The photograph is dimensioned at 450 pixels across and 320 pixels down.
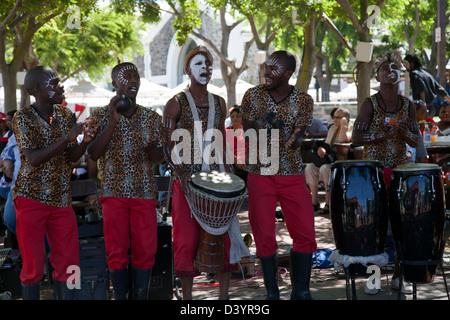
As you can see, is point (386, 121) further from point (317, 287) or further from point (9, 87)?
point (9, 87)

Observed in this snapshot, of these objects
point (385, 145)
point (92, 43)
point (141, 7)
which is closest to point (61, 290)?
point (385, 145)

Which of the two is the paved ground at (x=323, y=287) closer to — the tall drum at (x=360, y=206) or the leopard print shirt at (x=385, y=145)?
the tall drum at (x=360, y=206)

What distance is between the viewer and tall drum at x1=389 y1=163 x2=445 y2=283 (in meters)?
4.59

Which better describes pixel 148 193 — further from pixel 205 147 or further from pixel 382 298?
pixel 382 298

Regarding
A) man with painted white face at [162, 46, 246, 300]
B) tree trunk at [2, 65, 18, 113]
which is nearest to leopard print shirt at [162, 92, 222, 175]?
man with painted white face at [162, 46, 246, 300]

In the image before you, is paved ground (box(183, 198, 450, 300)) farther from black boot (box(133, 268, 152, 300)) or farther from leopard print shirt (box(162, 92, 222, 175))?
leopard print shirt (box(162, 92, 222, 175))

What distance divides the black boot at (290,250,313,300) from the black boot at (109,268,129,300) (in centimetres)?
142

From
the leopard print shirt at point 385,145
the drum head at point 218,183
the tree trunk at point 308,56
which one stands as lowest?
the drum head at point 218,183

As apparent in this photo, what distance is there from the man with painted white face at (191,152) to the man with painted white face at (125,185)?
19cm

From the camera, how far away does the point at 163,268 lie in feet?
17.5

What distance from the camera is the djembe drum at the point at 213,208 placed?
14.6 ft

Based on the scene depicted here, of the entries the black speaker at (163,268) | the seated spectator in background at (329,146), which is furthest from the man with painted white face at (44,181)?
Answer: the seated spectator in background at (329,146)

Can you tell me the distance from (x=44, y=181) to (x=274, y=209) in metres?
1.87
